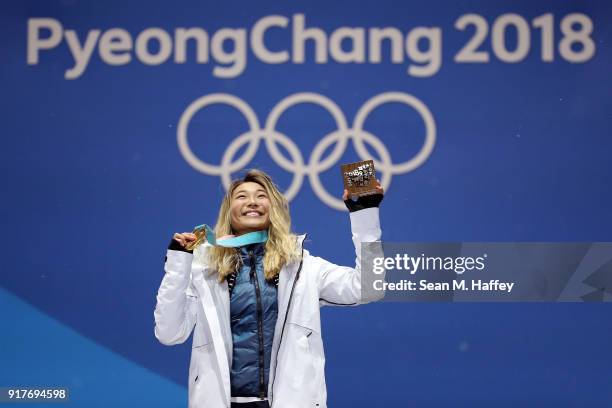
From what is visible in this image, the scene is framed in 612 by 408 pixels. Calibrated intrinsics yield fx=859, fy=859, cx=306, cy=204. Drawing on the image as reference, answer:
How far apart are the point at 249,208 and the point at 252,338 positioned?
629 mm

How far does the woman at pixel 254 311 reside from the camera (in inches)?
135

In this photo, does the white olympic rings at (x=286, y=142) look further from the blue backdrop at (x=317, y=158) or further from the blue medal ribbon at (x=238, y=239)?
the blue medal ribbon at (x=238, y=239)

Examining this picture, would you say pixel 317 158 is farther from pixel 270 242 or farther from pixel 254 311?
pixel 254 311

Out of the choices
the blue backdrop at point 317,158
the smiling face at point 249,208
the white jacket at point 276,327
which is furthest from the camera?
the blue backdrop at point 317,158

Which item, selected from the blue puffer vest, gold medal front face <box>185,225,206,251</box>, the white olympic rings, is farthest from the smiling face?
the white olympic rings

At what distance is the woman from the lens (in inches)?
135

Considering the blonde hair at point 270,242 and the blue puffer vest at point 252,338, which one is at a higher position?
the blonde hair at point 270,242

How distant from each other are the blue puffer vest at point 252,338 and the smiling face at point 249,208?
36 centimetres

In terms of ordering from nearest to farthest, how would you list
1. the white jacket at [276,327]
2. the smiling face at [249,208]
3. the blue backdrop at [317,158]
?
the white jacket at [276,327]
the smiling face at [249,208]
the blue backdrop at [317,158]

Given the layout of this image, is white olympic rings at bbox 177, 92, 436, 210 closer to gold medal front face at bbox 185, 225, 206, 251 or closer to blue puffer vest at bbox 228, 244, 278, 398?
gold medal front face at bbox 185, 225, 206, 251

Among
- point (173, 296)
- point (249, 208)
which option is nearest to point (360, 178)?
point (249, 208)

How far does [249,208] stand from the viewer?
3807mm

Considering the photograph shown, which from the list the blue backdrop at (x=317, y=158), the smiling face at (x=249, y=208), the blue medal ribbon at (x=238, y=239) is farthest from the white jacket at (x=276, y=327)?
the blue backdrop at (x=317, y=158)

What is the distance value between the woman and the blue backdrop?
1838 mm
